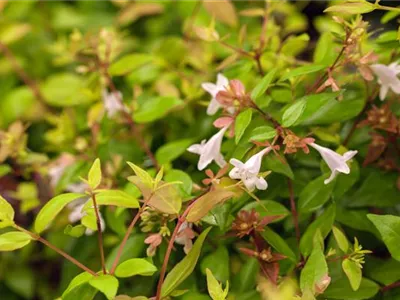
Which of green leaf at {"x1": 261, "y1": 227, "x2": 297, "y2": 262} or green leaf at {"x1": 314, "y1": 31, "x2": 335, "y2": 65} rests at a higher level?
green leaf at {"x1": 314, "y1": 31, "x2": 335, "y2": 65}

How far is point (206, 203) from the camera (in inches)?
30.2

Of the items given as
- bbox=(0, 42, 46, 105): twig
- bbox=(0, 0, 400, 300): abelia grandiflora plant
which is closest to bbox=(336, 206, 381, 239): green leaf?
bbox=(0, 0, 400, 300): abelia grandiflora plant

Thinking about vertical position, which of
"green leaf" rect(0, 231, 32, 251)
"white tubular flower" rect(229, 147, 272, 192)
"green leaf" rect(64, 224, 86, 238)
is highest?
"white tubular flower" rect(229, 147, 272, 192)

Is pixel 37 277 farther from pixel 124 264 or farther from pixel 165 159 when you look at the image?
pixel 124 264

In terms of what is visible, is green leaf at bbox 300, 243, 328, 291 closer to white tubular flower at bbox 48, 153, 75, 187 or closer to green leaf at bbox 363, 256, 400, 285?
green leaf at bbox 363, 256, 400, 285

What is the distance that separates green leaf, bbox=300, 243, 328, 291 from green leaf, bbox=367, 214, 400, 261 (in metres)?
0.08

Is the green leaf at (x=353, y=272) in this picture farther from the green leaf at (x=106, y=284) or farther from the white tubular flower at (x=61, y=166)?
the white tubular flower at (x=61, y=166)

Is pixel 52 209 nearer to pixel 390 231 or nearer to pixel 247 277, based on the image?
pixel 247 277

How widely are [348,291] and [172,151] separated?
371 millimetres

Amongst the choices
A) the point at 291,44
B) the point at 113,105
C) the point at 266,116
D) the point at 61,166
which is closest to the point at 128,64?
the point at 113,105

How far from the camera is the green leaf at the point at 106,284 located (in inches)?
28.0

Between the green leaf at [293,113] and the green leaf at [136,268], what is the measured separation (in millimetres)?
242

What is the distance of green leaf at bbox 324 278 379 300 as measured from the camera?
0.81m

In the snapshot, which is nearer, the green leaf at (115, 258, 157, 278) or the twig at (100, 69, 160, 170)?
the green leaf at (115, 258, 157, 278)
